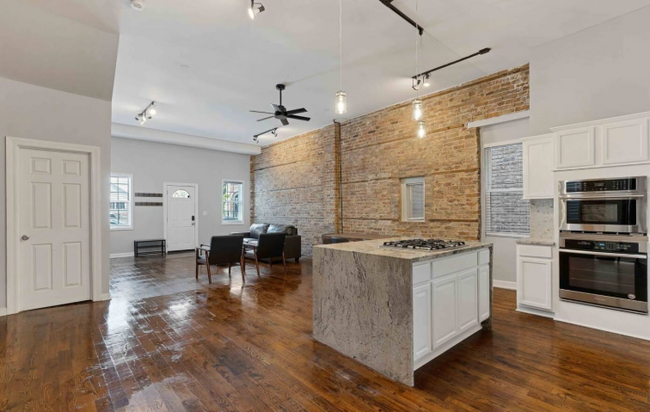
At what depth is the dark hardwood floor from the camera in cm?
211

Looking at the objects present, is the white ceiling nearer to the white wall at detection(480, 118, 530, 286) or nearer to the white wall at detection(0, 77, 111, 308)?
the white wall at detection(0, 77, 111, 308)

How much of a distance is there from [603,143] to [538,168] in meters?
0.72

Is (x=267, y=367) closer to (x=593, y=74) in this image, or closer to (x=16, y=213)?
(x=16, y=213)

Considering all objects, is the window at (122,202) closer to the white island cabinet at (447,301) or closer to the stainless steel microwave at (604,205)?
the white island cabinet at (447,301)

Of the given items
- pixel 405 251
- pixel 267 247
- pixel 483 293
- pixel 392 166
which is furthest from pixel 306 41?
pixel 267 247

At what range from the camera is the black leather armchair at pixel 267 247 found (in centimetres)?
637

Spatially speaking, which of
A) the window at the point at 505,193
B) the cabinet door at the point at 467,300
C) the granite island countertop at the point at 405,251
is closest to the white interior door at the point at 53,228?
the granite island countertop at the point at 405,251

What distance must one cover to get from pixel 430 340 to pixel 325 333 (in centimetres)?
97

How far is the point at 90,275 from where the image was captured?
4.48 m

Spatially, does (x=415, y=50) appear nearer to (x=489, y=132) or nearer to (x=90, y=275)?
(x=489, y=132)

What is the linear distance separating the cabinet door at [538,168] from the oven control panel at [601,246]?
2.05 ft

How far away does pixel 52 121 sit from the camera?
4.16 meters

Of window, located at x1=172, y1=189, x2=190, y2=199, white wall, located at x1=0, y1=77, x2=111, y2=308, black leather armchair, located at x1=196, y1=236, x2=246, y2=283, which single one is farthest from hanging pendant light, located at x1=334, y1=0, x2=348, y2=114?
window, located at x1=172, y1=189, x2=190, y2=199

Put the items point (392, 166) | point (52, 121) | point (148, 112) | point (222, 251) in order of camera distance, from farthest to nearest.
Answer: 1. point (148, 112)
2. point (392, 166)
3. point (222, 251)
4. point (52, 121)
